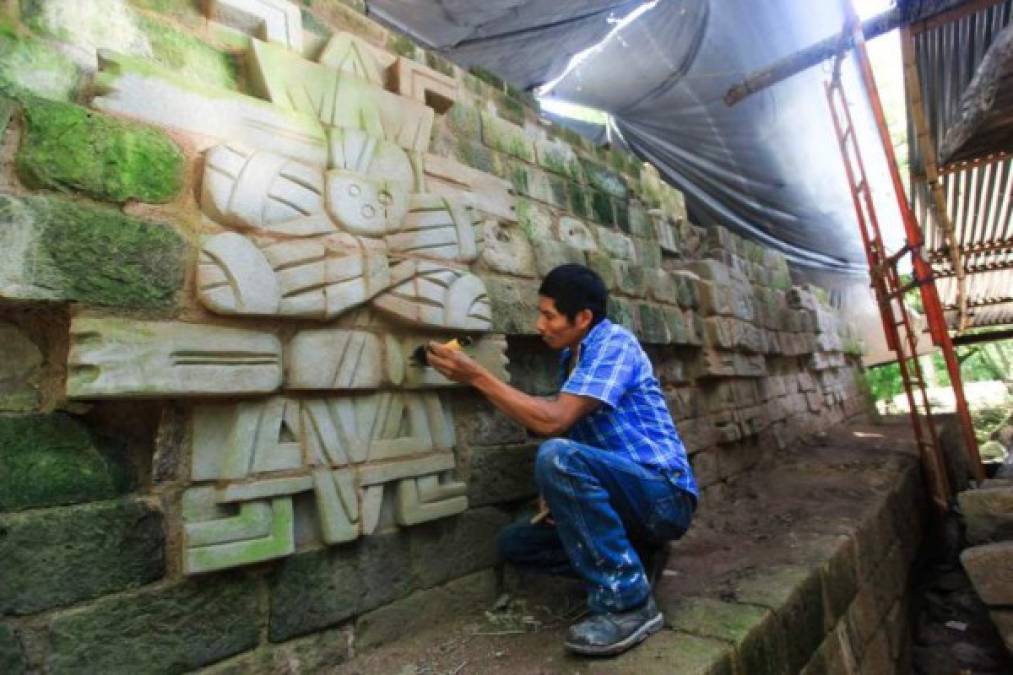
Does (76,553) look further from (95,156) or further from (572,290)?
(572,290)

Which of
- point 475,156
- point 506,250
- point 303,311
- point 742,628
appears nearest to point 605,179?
point 475,156

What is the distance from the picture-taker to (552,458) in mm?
1690

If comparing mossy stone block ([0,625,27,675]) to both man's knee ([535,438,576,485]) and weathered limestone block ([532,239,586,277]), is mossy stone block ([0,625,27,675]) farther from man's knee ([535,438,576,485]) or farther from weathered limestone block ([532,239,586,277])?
weathered limestone block ([532,239,586,277])

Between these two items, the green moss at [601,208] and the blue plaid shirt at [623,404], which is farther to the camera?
the green moss at [601,208]

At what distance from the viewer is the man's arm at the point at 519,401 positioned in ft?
5.66

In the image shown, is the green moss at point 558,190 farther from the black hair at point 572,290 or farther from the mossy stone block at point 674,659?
the mossy stone block at point 674,659

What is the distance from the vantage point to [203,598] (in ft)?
4.62

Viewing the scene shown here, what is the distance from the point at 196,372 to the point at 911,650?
4406 millimetres

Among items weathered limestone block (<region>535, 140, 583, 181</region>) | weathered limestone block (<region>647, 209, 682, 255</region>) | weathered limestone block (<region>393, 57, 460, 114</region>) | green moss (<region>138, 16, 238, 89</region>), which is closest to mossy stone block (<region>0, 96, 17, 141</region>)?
green moss (<region>138, 16, 238, 89</region>)

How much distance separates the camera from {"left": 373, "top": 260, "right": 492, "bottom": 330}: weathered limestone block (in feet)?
5.97

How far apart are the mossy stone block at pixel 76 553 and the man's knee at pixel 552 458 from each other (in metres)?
0.98

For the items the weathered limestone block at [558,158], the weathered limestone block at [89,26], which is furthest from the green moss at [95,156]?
the weathered limestone block at [558,158]

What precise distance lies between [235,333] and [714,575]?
1.95m

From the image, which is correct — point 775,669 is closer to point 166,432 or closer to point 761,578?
point 761,578
